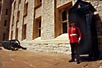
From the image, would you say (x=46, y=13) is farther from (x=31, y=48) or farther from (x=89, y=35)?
(x=89, y=35)

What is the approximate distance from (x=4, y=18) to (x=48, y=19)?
2547cm

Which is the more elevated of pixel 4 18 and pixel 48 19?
pixel 4 18

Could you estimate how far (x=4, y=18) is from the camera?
38.1 meters

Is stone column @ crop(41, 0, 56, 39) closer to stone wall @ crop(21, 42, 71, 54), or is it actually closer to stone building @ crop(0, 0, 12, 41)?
stone wall @ crop(21, 42, 71, 54)

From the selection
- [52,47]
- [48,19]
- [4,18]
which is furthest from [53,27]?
[4,18]

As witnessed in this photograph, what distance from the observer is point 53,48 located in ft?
41.8

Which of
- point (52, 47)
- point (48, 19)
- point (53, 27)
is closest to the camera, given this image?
point (52, 47)

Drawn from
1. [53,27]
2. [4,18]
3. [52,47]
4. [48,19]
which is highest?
[4,18]

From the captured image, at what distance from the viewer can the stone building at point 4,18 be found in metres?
37.2

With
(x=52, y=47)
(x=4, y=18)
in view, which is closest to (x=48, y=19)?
(x=52, y=47)

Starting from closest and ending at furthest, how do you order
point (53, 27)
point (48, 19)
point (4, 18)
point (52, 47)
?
point (52, 47), point (53, 27), point (48, 19), point (4, 18)

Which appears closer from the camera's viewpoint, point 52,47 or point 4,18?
point 52,47

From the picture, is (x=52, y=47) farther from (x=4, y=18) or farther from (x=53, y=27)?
(x=4, y=18)

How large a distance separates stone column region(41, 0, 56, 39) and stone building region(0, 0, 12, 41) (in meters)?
23.1
